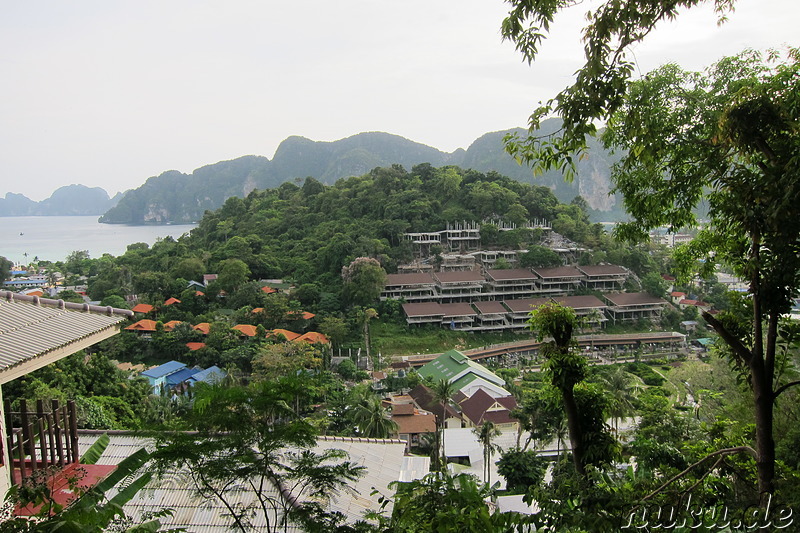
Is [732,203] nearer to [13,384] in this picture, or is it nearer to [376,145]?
[13,384]

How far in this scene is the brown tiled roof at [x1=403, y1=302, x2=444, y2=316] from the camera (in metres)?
22.8

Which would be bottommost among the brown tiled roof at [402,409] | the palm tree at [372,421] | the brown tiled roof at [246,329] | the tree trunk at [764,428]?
the brown tiled roof at [402,409]

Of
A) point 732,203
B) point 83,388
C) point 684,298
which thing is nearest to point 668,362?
point 684,298

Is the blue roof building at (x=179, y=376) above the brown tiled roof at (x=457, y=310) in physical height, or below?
below

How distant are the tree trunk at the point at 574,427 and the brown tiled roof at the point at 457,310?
20.0 metres

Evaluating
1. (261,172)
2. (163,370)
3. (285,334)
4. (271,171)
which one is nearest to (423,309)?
(285,334)

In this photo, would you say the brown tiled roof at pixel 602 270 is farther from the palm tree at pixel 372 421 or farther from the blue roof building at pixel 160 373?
the blue roof building at pixel 160 373

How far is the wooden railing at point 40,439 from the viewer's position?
3.03m

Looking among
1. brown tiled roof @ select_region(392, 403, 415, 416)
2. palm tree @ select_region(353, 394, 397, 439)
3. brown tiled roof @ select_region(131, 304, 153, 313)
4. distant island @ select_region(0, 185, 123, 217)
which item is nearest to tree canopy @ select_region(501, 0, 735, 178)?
palm tree @ select_region(353, 394, 397, 439)

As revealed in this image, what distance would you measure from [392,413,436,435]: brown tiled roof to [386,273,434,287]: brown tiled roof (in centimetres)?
1074

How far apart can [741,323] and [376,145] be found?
111223mm

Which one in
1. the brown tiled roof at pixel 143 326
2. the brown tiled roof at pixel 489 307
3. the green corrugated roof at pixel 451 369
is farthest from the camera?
the brown tiled roof at pixel 489 307

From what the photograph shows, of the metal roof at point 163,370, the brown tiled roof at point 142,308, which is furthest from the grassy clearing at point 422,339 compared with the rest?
the brown tiled roof at point 142,308

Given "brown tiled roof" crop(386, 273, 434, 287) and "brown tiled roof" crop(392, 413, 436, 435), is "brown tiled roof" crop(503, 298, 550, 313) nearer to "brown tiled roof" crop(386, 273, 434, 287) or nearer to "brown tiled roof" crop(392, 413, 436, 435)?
"brown tiled roof" crop(386, 273, 434, 287)
